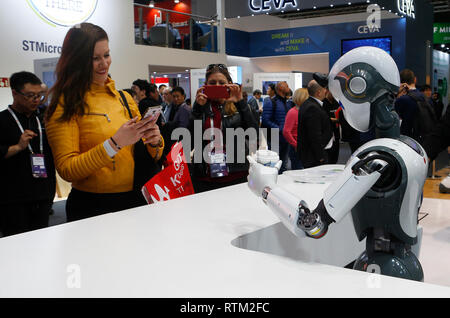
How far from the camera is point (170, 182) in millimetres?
2018

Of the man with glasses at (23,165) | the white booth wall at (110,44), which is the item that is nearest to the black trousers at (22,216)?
the man with glasses at (23,165)

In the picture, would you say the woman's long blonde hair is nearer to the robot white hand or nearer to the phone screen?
the phone screen

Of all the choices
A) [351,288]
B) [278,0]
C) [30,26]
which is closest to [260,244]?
[351,288]

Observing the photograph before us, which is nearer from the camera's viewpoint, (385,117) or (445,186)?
(385,117)

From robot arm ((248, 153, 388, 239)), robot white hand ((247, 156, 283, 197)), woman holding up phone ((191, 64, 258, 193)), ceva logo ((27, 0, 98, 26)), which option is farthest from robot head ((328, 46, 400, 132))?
ceva logo ((27, 0, 98, 26))

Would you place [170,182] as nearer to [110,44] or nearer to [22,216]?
[22,216]

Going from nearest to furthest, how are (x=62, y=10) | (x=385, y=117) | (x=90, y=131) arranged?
(x=385, y=117), (x=90, y=131), (x=62, y=10)

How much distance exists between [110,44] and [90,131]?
5747mm

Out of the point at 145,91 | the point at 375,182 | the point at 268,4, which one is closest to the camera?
the point at 375,182

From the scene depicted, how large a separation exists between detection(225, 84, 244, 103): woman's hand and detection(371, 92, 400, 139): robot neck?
4.23 ft

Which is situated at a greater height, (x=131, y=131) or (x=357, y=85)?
(x=357, y=85)

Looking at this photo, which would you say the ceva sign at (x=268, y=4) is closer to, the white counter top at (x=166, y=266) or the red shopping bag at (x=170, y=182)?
the red shopping bag at (x=170, y=182)

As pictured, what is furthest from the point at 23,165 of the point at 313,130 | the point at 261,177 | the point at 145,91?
the point at 313,130
